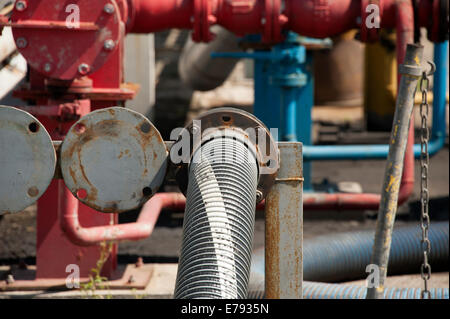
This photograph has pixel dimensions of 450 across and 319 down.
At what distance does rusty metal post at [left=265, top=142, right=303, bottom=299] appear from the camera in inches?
71.2

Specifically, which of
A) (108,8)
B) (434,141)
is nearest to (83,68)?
(108,8)

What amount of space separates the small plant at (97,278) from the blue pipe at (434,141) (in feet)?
5.94

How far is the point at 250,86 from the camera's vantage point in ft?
30.2

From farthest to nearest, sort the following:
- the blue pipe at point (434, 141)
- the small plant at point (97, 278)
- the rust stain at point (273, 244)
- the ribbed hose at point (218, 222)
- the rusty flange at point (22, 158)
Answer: the blue pipe at point (434, 141) < the small plant at point (97, 278) < the rust stain at point (273, 244) < the rusty flange at point (22, 158) < the ribbed hose at point (218, 222)

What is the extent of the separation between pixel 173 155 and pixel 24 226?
147 inches

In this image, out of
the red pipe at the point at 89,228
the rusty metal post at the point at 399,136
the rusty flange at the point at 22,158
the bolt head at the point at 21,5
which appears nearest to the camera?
the rusty flange at the point at 22,158

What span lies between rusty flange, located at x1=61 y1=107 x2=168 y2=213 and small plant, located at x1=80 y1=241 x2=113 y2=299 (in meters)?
1.65

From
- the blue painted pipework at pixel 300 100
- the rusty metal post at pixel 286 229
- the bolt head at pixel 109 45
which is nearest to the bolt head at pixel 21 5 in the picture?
the bolt head at pixel 109 45

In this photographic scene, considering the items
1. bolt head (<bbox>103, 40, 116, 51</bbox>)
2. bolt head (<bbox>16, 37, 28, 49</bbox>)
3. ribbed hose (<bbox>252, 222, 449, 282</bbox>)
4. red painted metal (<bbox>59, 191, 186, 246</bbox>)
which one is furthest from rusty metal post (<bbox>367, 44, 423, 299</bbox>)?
ribbed hose (<bbox>252, 222, 449, 282</bbox>)

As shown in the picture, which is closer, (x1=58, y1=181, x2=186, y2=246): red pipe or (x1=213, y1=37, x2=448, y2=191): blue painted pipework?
(x1=58, y1=181, x2=186, y2=246): red pipe

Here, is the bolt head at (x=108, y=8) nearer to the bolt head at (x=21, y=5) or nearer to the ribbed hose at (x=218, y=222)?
the bolt head at (x=21, y=5)

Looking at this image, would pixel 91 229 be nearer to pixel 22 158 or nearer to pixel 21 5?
pixel 21 5

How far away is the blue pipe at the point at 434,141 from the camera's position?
4.75m

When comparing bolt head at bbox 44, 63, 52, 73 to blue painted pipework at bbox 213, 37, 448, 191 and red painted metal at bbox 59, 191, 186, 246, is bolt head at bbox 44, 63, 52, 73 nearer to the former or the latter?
red painted metal at bbox 59, 191, 186, 246
